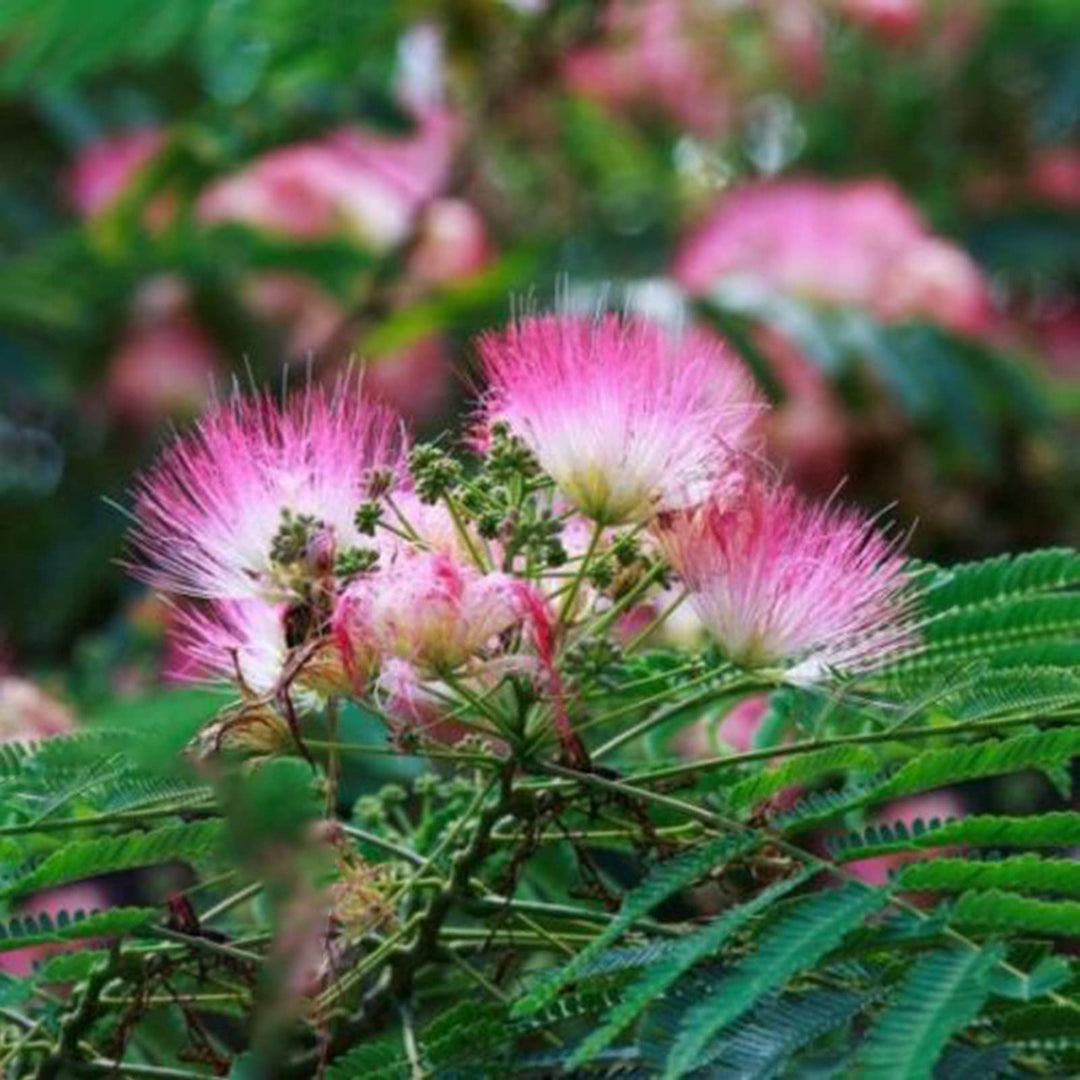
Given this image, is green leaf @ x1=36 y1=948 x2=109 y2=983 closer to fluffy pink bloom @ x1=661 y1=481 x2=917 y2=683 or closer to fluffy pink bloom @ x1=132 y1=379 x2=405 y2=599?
fluffy pink bloom @ x1=132 y1=379 x2=405 y2=599

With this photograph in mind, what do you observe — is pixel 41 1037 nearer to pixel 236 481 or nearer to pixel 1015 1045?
pixel 236 481

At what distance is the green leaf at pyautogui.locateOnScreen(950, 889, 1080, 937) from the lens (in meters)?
1.45

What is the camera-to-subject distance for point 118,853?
5.14 feet

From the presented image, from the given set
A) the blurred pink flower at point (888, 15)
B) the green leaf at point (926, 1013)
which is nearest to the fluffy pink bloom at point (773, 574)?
the green leaf at point (926, 1013)

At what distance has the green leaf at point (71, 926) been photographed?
1543 millimetres

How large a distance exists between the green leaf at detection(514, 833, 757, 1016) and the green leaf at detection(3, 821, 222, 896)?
20cm

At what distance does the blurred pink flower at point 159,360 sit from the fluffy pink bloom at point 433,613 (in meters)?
2.47

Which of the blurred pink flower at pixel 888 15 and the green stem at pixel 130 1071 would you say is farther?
the blurred pink flower at pixel 888 15

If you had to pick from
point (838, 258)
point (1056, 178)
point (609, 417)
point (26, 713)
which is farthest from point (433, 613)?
point (1056, 178)

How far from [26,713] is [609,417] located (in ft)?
3.03

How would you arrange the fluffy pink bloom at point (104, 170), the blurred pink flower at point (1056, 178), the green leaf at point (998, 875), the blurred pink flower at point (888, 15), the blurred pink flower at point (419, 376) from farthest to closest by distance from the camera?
the blurred pink flower at point (1056, 178) → the blurred pink flower at point (888, 15) → the fluffy pink bloom at point (104, 170) → the blurred pink flower at point (419, 376) → the green leaf at point (998, 875)

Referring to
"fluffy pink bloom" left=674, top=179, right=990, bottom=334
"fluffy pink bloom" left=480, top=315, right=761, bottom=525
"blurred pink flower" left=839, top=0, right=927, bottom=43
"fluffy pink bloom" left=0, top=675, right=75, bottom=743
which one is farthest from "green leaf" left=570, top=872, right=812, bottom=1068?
"blurred pink flower" left=839, top=0, right=927, bottom=43

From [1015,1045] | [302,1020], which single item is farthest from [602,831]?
[1015,1045]

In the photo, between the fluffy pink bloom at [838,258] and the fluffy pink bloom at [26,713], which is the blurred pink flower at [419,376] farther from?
the fluffy pink bloom at [26,713]
